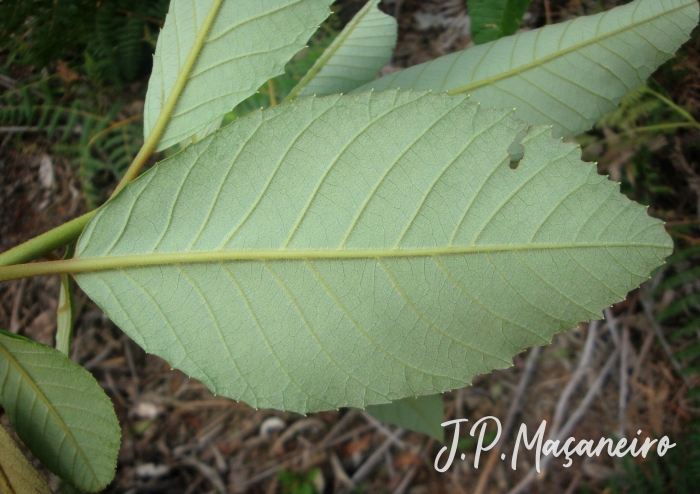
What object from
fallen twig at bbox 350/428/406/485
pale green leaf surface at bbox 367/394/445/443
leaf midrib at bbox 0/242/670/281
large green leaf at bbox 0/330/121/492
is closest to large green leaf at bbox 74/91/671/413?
leaf midrib at bbox 0/242/670/281

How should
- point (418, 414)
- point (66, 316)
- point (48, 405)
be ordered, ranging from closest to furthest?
1. point (48, 405)
2. point (66, 316)
3. point (418, 414)

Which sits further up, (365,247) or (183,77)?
(183,77)

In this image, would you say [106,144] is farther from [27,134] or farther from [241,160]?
[241,160]

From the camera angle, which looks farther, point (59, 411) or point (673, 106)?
point (673, 106)

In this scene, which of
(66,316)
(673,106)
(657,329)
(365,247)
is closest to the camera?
(365,247)

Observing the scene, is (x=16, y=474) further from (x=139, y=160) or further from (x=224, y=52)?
(x=224, y=52)

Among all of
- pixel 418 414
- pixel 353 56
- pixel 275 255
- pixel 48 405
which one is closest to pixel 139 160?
pixel 275 255
